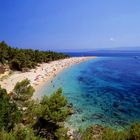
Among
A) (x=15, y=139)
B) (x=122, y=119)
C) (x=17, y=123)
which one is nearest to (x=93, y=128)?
(x=122, y=119)

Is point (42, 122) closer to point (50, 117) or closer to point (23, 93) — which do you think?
point (50, 117)

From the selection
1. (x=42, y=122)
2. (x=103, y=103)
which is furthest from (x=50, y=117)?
(x=103, y=103)

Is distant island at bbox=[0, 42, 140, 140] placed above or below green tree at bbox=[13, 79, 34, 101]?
below

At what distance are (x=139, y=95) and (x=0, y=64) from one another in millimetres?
36657

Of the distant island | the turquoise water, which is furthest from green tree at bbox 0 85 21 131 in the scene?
the turquoise water

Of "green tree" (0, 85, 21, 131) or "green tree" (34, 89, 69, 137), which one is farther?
"green tree" (34, 89, 69, 137)

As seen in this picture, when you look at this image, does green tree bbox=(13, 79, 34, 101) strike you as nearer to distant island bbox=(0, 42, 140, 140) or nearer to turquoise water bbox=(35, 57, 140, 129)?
distant island bbox=(0, 42, 140, 140)

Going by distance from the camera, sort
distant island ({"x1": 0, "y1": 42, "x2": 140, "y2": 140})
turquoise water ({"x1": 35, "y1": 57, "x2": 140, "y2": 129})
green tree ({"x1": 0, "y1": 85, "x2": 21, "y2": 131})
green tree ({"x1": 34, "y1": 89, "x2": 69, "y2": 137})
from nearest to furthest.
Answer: distant island ({"x1": 0, "y1": 42, "x2": 140, "y2": 140}) → green tree ({"x1": 0, "y1": 85, "x2": 21, "y2": 131}) → green tree ({"x1": 34, "y1": 89, "x2": 69, "y2": 137}) → turquoise water ({"x1": 35, "y1": 57, "x2": 140, "y2": 129})

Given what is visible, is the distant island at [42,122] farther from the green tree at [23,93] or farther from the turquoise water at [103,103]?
the turquoise water at [103,103]

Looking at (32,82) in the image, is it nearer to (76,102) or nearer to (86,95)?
(86,95)

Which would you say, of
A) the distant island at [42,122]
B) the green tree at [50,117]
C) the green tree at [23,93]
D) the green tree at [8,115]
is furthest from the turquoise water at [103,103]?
the green tree at [8,115]

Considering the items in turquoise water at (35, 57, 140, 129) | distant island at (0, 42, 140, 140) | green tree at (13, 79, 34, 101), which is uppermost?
green tree at (13, 79, 34, 101)

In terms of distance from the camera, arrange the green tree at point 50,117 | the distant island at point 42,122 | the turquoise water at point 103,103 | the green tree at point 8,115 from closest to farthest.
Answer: the distant island at point 42,122 → the green tree at point 8,115 → the green tree at point 50,117 → the turquoise water at point 103,103

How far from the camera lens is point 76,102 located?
153 ft
